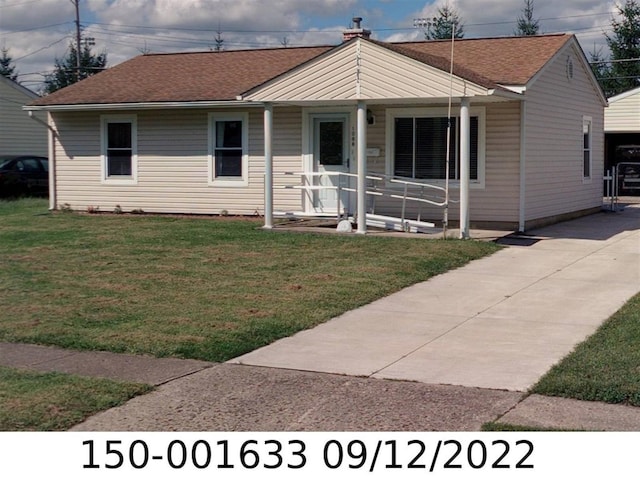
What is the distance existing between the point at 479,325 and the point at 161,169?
43.2ft

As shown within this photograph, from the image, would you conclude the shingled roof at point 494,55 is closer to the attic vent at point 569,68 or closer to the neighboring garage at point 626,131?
the attic vent at point 569,68

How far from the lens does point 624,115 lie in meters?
32.1

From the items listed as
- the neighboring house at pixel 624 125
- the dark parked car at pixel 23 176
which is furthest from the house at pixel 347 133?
the neighboring house at pixel 624 125

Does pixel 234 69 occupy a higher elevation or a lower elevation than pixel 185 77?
higher

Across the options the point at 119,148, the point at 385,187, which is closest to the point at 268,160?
the point at 385,187

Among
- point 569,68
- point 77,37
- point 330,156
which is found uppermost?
point 77,37

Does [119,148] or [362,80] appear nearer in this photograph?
[362,80]

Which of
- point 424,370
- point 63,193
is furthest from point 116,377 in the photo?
point 63,193

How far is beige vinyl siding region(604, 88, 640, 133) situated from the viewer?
31753 millimetres

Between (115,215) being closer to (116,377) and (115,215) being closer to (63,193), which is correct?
(63,193)

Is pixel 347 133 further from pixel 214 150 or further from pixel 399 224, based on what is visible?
pixel 214 150

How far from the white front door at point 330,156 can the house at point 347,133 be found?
27 mm

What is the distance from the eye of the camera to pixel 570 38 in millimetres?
20266

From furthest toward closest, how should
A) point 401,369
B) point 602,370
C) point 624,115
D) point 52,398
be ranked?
point 624,115 < point 401,369 < point 602,370 < point 52,398
